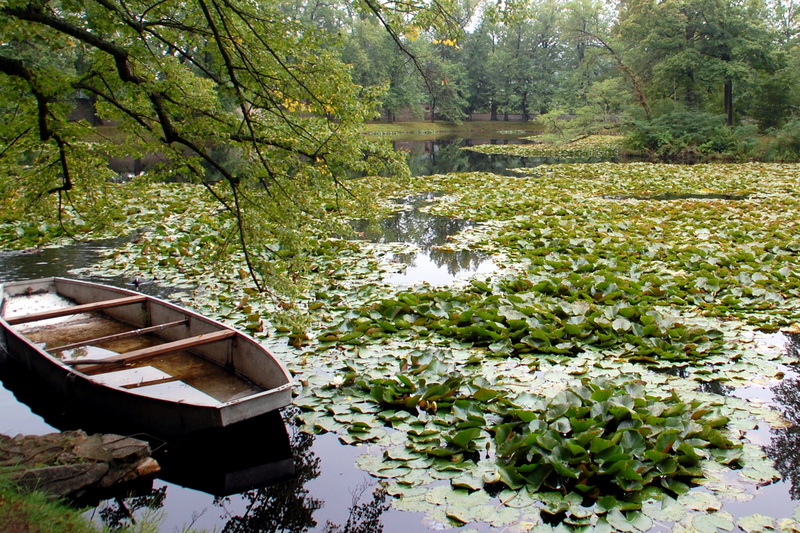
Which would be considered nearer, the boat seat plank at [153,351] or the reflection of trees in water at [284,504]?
the reflection of trees in water at [284,504]

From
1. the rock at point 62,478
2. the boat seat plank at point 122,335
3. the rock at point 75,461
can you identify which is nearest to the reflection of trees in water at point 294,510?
the rock at point 75,461

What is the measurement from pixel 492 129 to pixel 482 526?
164 feet

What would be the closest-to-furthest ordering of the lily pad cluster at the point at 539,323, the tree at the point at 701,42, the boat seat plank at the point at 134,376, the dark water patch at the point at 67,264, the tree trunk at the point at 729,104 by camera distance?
the boat seat plank at the point at 134,376 < the lily pad cluster at the point at 539,323 < the dark water patch at the point at 67,264 < the tree at the point at 701,42 < the tree trunk at the point at 729,104

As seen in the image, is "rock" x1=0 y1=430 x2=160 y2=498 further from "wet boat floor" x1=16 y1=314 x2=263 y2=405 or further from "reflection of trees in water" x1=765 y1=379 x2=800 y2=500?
"reflection of trees in water" x1=765 y1=379 x2=800 y2=500

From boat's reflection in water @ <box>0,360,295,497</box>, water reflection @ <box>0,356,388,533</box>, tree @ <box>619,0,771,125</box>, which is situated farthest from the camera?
tree @ <box>619,0,771,125</box>

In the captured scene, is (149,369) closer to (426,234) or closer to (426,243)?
(426,243)

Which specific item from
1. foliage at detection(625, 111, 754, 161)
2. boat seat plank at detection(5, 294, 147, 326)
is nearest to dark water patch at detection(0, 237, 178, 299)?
boat seat plank at detection(5, 294, 147, 326)

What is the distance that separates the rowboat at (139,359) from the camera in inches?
147

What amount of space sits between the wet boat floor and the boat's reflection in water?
0.25 meters

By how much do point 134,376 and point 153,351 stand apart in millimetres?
329

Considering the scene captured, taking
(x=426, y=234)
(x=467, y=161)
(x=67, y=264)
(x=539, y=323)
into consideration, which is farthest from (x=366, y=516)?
(x=467, y=161)

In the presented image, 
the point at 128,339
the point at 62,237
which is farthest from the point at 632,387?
the point at 62,237

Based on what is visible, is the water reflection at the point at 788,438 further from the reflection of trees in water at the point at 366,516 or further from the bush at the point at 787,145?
the bush at the point at 787,145

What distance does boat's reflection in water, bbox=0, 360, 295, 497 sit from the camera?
3678 mm
